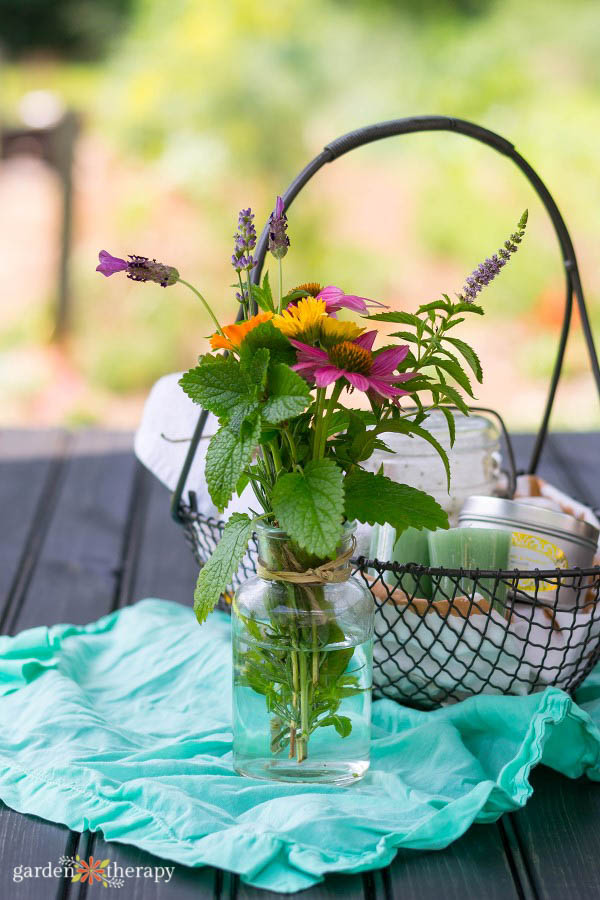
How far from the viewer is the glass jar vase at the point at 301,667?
0.80m

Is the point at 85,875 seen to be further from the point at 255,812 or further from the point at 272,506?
the point at 272,506

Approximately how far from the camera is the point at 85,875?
2.42 feet

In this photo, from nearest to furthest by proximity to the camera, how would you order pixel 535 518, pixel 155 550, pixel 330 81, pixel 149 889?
1. pixel 149 889
2. pixel 535 518
3. pixel 155 550
4. pixel 330 81

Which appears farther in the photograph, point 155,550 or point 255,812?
point 155,550

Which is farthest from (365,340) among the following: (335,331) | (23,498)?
(23,498)

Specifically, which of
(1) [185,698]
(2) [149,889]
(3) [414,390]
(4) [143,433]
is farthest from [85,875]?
(4) [143,433]

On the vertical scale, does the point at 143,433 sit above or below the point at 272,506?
above

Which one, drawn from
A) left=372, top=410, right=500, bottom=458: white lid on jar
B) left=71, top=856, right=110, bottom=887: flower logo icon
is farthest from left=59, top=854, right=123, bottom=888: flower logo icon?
left=372, top=410, right=500, bottom=458: white lid on jar

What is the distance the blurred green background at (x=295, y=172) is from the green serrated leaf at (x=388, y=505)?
290 centimetres

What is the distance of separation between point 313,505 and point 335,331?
12 centimetres

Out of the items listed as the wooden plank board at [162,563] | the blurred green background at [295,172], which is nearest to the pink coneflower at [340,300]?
the wooden plank board at [162,563]

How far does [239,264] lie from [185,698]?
1.49 feet

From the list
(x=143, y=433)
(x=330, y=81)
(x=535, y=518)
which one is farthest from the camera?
(x=330, y=81)

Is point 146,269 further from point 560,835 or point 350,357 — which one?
point 560,835
